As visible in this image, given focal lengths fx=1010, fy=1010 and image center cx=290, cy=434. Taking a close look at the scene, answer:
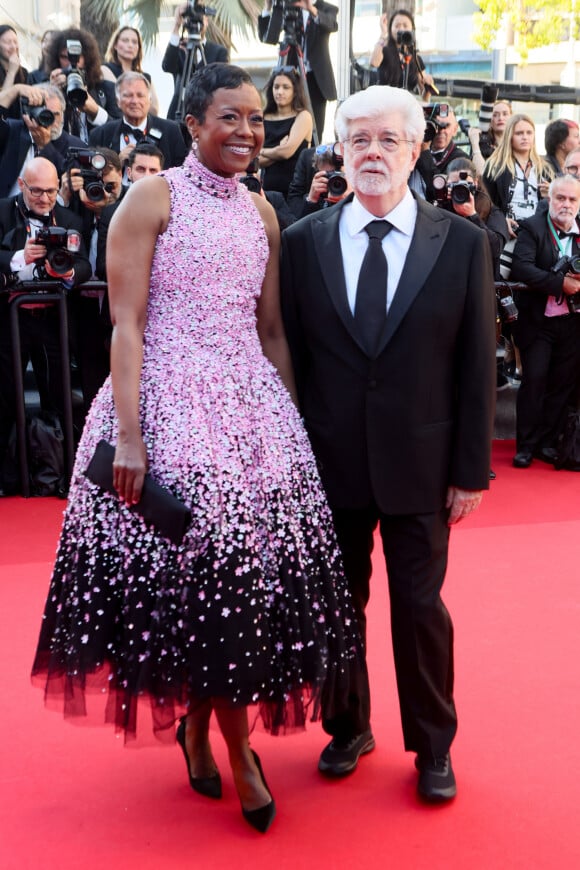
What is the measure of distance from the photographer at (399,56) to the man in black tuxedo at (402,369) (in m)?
4.67

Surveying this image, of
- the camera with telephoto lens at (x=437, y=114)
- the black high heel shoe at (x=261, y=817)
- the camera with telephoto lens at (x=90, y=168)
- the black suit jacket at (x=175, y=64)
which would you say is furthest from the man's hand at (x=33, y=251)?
the black high heel shoe at (x=261, y=817)

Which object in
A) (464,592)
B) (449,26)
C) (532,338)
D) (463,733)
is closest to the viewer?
(463,733)

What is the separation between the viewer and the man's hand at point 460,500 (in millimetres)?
2350

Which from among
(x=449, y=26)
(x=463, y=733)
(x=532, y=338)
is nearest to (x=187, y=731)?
(x=463, y=733)

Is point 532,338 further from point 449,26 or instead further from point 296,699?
→ point 449,26

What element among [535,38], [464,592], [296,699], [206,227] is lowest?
[464,592]

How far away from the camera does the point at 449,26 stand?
22.6 m

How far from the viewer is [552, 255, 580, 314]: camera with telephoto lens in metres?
5.78

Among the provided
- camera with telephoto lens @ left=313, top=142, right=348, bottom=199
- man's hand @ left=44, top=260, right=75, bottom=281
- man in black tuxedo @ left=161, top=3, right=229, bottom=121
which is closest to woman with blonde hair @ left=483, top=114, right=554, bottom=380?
camera with telephoto lens @ left=313, top=142, right=348, bottom=199

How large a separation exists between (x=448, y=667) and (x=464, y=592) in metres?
1.32

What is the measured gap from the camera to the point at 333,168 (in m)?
5.70

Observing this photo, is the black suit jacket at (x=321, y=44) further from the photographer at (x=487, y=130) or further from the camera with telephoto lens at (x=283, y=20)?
the photographer at (x=487, y=130)

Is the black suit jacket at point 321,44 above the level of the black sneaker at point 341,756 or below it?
above

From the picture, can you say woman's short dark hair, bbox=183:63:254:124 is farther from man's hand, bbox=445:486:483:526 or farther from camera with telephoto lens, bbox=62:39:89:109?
camera with telephoto lens, bbox=62:39:89:109
